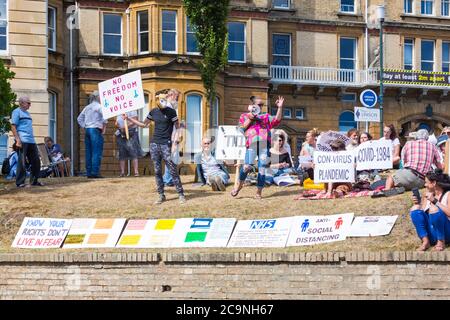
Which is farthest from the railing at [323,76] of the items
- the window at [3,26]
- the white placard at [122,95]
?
the white placard at [122,95]

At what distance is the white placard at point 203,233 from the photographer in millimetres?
17359

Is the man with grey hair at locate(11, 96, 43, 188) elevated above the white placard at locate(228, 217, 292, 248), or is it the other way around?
the man with grey hair at locate(11, 96, 43, 188)

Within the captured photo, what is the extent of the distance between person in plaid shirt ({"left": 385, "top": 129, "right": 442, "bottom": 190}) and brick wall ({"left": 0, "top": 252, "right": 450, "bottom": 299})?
338cm

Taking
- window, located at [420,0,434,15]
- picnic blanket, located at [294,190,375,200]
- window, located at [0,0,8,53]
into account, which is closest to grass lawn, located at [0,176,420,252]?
→ picnic blanket, located at [294,190,375,200]

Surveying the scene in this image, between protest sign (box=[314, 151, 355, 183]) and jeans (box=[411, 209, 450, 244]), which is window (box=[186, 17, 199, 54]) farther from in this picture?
jeans (box=[411, 209, 450, 244])

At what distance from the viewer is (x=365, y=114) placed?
2631 cm

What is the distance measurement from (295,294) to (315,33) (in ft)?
95.1

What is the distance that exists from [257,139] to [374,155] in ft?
8.52

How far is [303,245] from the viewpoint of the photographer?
54.9 ft

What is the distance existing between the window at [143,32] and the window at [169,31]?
0.78 metres

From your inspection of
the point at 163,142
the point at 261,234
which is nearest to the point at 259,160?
the point at 163,142

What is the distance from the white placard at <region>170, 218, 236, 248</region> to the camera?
17359 millimetres

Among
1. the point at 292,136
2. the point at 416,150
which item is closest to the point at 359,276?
→ the point at 416,150

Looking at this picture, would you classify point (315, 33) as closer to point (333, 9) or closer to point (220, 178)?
point (333, 9)
